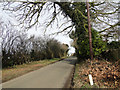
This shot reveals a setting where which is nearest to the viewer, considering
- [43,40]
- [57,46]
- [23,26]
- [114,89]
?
[114,89]

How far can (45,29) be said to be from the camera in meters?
12.7

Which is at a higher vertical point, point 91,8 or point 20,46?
point 91,8

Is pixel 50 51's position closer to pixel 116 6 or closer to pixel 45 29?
pixel 45 29

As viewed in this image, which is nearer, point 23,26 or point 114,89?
point 114,89

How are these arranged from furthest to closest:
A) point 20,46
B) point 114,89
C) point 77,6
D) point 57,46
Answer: point 57,46 < point 20,46 < point 77,6 < point 114,89

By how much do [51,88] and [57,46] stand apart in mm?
28570

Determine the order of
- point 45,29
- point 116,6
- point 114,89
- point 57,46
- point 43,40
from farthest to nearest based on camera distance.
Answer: point 57,46, point 43,40, point 45,29, point 116,6, point 114,89

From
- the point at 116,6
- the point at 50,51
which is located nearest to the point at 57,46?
the point at 50,51

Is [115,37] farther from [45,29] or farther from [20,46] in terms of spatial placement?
[20,46]

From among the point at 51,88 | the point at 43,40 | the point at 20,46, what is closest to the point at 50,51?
the point at 43,40

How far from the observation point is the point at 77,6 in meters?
10.6

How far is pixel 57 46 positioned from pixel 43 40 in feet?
21.2

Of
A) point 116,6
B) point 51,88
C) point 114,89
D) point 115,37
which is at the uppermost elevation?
point 116,6

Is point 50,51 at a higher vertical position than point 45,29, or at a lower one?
lower
